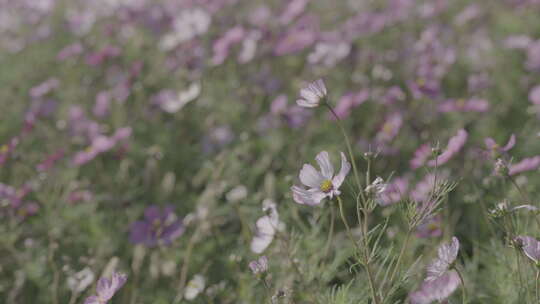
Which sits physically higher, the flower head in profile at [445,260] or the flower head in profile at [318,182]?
the flower head in profile at [318,182]

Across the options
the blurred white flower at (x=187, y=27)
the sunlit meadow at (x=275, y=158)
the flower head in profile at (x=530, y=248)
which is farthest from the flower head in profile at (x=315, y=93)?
the blurred white flower at (x=187, y=27)

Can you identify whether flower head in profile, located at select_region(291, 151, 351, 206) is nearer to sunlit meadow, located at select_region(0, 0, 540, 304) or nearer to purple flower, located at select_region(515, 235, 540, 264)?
sunlit meadow, located at select_region(0, 0, 540, 304)

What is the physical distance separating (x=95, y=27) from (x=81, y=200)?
6.78ft

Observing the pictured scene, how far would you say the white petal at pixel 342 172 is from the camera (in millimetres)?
981

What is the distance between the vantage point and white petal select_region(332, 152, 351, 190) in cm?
98

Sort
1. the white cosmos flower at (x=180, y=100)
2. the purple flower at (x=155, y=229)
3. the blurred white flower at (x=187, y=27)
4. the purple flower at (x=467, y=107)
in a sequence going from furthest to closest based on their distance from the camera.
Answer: the blurred white flower at (x=187, y=27) < the white cosmos flower at (x=180, y=100) < the purple flower at (x=467, y=107) < the purple flower at (x=155, y=229)

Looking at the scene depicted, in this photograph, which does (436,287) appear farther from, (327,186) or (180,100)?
(180,100)

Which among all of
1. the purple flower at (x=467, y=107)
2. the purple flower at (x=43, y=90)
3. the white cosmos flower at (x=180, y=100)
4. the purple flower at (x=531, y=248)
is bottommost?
the purple flower at (x=467, y=107)

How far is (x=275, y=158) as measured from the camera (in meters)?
2.20

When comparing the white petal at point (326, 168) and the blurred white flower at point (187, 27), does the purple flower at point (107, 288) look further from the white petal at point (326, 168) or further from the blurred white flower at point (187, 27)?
the blurred white flower at point (187, 27)

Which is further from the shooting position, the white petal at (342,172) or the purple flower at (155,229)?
the purple flower at (155,229)

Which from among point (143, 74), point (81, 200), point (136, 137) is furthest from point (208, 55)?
point (81, 200)

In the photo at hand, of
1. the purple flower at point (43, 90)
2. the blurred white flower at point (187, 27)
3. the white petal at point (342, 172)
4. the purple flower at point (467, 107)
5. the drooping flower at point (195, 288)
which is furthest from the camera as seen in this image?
the blurred white flower at point (187, 27)

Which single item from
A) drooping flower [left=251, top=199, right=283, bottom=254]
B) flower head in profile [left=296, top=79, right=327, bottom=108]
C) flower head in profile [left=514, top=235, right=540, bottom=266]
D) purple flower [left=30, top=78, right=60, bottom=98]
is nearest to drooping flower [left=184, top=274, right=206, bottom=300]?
drooping flower [left=251, top=199, right=283, bottom=254]
